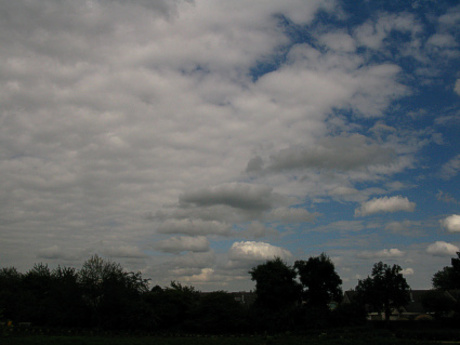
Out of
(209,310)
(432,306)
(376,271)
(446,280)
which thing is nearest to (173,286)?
(209,310)

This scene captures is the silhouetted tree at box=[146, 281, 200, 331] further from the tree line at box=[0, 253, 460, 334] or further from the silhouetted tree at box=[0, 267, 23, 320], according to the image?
the silhouetted tree at box=[0, 267, 23, 320]

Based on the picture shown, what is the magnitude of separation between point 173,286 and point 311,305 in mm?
18625

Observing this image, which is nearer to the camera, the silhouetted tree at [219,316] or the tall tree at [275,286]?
the silhouetted tree at [219,316]

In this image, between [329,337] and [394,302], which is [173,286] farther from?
[394,302]

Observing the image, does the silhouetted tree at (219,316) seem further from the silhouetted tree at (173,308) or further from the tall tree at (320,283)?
the tall tree at (320,283)

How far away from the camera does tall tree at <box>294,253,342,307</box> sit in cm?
4884

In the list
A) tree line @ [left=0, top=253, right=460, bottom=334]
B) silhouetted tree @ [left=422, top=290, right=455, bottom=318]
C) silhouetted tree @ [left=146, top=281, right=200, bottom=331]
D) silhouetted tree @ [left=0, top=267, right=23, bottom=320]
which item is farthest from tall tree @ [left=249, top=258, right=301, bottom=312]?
silhouetted tree @ [left=0, top=267, right=23, bottom=320]

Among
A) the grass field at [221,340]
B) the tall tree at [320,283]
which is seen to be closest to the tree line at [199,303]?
the tall tree at [320,283]

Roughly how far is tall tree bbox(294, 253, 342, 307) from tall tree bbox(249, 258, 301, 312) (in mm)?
1354

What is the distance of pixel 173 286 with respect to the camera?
51.6 metres

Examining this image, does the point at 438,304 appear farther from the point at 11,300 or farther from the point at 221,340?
the point at 11,300

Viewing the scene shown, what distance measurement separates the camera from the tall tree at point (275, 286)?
→ 157ft

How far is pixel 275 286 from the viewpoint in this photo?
47656mm

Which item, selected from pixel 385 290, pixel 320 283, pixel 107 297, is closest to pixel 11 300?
pixel 107 297
